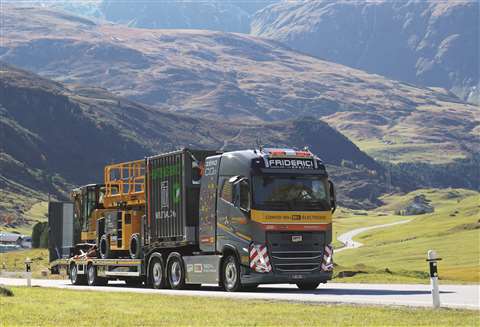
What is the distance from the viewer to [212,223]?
109 ft

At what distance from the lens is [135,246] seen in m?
39.6

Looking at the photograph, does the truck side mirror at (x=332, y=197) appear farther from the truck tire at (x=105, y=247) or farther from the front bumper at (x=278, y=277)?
the truck tire at (x=105, y=247)

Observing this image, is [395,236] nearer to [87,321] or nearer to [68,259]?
[68,259]

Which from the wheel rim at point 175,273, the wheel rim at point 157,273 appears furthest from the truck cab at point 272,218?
the wheel rim at point 157,273

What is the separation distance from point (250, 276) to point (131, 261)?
9.68 m

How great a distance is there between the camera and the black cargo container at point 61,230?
4822cm

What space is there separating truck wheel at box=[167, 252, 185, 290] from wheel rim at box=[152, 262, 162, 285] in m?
0.71

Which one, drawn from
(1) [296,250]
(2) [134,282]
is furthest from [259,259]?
(2) [134,282]

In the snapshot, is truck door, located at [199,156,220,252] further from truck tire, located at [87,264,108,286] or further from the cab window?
truck tire, located at [87,264,108,286]

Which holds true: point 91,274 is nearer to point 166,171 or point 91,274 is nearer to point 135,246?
point 135,246

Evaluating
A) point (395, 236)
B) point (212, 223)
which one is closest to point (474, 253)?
point (395, 236)

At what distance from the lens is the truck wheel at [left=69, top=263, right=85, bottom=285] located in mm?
45344

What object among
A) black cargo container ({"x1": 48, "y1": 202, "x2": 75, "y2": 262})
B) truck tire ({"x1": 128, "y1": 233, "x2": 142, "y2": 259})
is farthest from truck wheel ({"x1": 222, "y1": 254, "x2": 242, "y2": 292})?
black cargo container ({"x1": 48, "y1": 202, "x2": 75, "y2": 262})

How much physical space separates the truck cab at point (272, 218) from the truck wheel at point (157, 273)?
14.9ft
